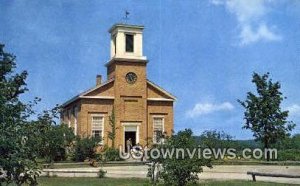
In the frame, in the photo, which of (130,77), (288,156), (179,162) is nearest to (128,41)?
(130,77)

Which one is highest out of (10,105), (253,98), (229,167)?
(253,98)

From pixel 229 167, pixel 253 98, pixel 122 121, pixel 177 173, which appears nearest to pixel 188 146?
pixel 177 173

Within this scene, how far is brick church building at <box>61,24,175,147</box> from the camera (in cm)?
4866

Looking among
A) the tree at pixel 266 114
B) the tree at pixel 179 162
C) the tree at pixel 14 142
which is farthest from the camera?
the tree at pixel 266 114

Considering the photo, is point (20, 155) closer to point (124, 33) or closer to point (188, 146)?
point (188, 146)

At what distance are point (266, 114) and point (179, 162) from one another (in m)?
25.9

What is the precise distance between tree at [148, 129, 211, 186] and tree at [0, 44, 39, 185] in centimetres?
837

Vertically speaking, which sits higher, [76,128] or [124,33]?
[124,33]

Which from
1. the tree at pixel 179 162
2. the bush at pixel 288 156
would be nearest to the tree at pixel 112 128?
the bush at pixel 288 156

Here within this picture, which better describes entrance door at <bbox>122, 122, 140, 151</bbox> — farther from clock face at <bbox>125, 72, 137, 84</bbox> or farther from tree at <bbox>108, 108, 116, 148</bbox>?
clock face at <bbox>125, 72, 137, 84</bbox>

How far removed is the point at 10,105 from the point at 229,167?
24.7 meters

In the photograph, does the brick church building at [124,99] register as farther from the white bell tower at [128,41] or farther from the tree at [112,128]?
the tree at [112,128]

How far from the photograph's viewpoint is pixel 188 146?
60.3ft

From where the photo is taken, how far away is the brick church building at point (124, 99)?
48.7 meters
